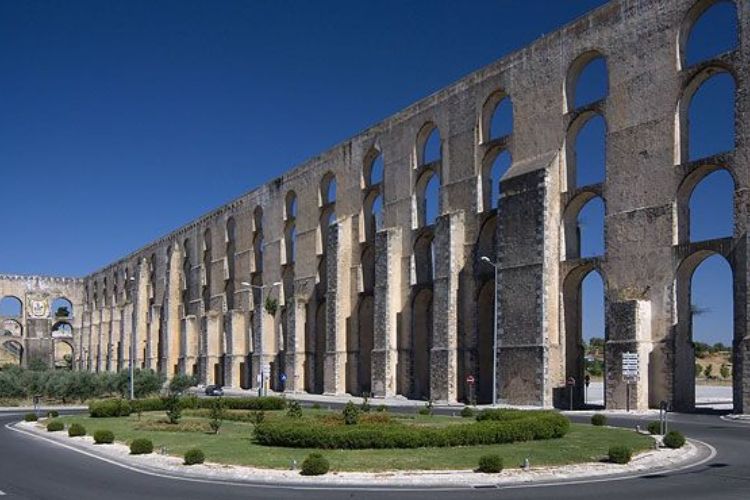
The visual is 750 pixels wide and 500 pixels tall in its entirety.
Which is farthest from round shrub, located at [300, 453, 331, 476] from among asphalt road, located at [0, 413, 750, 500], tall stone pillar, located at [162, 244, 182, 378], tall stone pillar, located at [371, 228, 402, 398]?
tall stone pillar, located at [162, 244, 182, 378]

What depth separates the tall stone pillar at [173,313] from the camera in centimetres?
9088

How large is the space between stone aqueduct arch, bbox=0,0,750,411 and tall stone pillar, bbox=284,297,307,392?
123 millimetres

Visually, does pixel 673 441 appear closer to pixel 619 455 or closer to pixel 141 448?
pixel 619 455

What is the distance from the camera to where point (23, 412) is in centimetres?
4609

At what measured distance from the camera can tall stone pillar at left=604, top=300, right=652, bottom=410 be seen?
37.2 m

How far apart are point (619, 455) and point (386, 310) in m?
34.7

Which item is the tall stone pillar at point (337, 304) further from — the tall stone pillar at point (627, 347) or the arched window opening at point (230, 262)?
Answer: the tall stone pillar at point (627, 347)

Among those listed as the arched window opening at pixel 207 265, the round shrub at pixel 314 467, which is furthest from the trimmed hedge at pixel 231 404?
the arched window opening at pixel 207 265

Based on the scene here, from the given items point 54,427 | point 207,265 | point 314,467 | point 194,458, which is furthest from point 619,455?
point 207,265

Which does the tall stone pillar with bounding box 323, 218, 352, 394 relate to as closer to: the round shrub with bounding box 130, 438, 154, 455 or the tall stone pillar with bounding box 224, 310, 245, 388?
the tall stone pillar with bounding box 224, 310, 245, 388

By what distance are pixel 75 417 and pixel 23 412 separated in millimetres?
9785

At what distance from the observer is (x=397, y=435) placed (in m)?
22.6

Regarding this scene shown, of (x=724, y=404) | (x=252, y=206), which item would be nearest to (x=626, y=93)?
(x=724, y=404)

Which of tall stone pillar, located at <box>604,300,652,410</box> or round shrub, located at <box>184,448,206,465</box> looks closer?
round shrub, located at <box>184,448,206,465</box>
